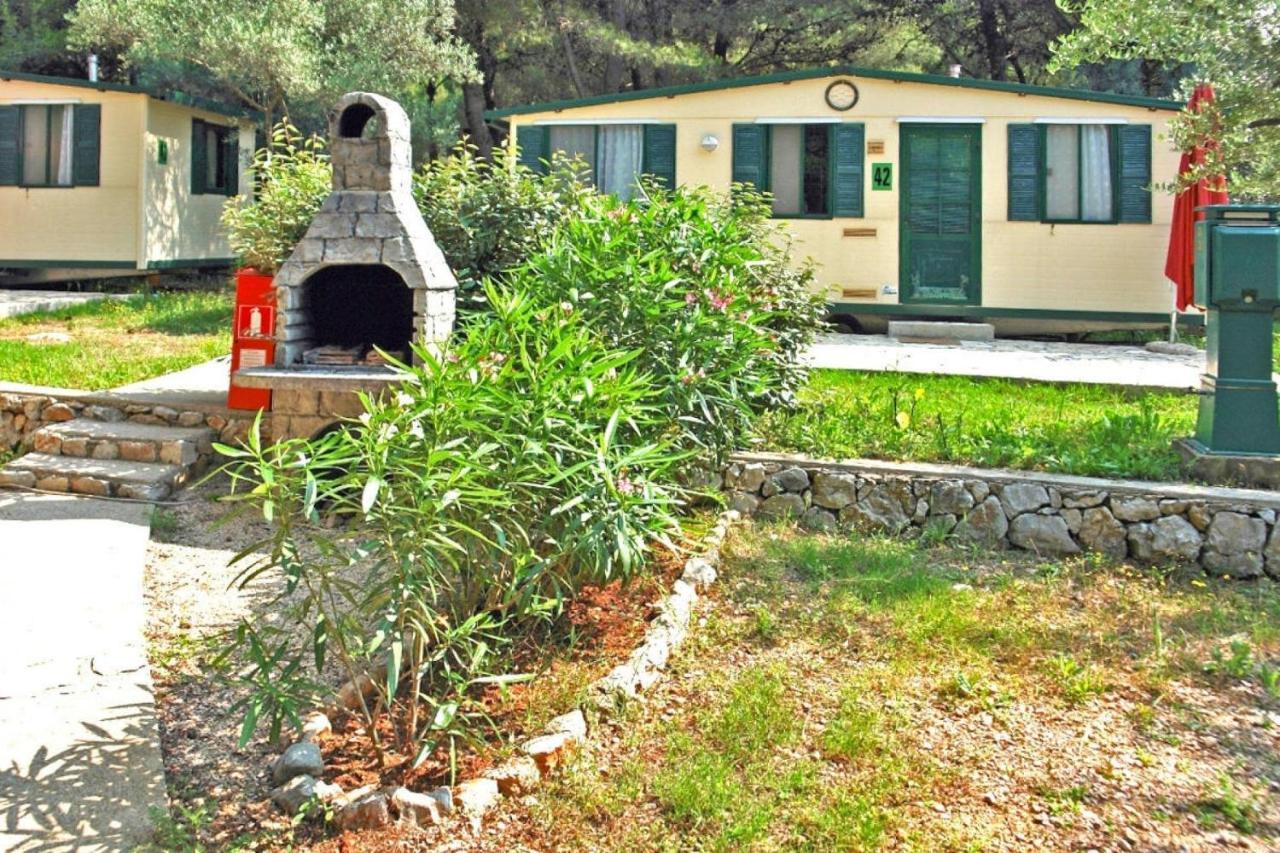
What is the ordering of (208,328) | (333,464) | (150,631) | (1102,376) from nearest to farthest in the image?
(333,464) < (150,631) < (1102,376) < (208,328)

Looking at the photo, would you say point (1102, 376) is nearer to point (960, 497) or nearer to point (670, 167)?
point (960, 497)

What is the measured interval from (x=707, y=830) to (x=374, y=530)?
1.29 m

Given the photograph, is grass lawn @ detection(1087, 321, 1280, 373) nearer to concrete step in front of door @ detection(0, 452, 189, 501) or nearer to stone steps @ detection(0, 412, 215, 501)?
stone steps @ detection(0, 412, 215, 501)

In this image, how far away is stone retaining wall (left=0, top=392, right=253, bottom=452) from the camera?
7.23 m

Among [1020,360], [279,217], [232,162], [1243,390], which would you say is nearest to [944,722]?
[1243,390]

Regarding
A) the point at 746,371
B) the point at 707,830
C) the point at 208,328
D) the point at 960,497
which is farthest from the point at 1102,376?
the point at 208,328

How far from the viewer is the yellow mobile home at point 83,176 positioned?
14.2 meters

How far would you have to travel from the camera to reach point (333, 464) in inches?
134

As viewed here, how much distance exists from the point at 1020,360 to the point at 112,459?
22.5 ft

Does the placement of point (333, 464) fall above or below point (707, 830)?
above

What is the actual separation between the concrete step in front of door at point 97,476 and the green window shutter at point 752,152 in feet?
25.0

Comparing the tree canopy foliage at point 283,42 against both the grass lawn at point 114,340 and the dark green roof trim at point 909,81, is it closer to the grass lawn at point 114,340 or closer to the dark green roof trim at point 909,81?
the grass lawn at point 114,340

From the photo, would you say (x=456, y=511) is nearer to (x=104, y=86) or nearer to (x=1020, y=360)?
(x=1020, y=360)

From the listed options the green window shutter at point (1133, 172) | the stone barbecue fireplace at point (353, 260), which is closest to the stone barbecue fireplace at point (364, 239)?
the stone barbecue fireplace at point (353, 260)
